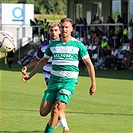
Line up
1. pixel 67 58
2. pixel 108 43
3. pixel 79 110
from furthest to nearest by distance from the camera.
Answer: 1. pixel 108 43
2. pixel 79 110
3. pixel 67 58

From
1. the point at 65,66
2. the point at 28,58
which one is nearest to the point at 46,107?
the point at 65,66

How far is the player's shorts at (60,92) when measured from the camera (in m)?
9.39

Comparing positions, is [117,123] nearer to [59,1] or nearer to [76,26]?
[76,26]

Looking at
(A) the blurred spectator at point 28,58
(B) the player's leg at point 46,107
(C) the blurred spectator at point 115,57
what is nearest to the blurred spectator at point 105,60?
(C) the blurred spectator at point 115,57

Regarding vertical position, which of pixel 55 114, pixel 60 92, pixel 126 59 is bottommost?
pixel 126 59

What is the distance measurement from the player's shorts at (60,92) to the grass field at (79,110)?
1695 millimetres

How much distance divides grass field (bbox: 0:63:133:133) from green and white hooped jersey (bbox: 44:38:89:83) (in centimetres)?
191

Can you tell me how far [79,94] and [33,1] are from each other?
70.2 m

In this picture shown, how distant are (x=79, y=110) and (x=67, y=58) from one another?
214 inches

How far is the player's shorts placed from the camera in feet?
30.8

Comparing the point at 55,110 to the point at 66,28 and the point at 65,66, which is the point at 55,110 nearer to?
the point at 65,66

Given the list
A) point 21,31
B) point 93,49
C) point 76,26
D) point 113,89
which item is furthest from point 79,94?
point 21,31

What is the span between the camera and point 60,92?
942cm

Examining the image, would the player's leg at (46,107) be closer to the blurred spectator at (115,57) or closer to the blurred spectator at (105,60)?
the blurred spectator at (115,57)
